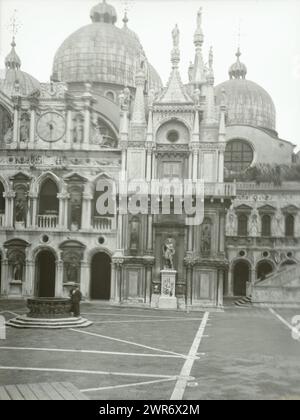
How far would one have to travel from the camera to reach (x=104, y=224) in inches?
1468

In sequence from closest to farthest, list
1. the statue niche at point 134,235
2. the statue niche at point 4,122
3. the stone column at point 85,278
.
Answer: the statue niche at point 134,235, the stone column at point 85,278, the statue niche at point 4,122

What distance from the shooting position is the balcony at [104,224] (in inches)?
1464

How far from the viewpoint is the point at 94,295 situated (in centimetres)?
3794

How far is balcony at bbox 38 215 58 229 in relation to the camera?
124 feet

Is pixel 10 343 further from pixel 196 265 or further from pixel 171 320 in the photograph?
pixel 196 265

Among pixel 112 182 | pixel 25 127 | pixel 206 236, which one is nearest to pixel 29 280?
pixel 112 182

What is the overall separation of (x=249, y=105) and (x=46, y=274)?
89.9ft

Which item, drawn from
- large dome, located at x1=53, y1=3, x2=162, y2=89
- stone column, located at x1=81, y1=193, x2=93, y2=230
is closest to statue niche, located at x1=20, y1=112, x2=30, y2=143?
stone column, located at x1=81, y1=193, x2=93, y2=230

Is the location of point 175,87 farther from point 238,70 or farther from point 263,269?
point 238,70

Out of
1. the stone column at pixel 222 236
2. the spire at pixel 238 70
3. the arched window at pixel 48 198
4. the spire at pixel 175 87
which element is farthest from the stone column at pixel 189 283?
the spire at pixel 238 70

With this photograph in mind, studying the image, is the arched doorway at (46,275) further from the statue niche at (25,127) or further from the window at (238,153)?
the window at (238,153)

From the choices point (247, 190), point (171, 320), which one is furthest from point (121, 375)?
point (247, 190)

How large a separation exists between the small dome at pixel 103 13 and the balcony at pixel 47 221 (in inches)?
931

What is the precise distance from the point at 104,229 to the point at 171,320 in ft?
32.3
